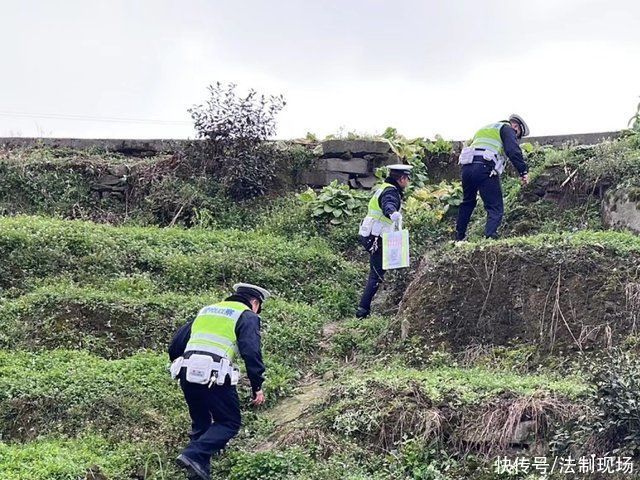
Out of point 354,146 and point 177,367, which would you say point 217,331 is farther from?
point 354,146

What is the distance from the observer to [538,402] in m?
6.43

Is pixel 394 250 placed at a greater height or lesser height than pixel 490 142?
lesser

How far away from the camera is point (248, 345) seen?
6895 millimetres

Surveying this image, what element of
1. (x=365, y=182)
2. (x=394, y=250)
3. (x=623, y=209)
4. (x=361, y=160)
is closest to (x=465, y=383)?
(x=394, y=250)

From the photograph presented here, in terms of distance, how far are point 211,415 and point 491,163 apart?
498 centimetres

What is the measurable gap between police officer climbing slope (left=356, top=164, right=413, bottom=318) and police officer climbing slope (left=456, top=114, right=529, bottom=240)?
855mm

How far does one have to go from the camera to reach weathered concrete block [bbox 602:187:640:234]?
10461 mm

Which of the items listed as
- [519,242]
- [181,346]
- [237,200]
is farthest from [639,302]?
[237,200]

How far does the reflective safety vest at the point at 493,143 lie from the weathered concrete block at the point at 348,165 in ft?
13.0

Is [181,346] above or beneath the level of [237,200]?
beneath

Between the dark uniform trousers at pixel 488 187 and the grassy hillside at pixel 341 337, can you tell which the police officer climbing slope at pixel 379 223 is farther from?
the dark uniform trousers at pixel 488 187

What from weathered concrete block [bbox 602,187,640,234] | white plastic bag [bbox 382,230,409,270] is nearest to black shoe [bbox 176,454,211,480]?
white plastic bag [bbox 382,230,409,270]

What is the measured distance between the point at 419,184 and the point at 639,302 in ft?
21.7

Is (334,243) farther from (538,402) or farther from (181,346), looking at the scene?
(538,402)
